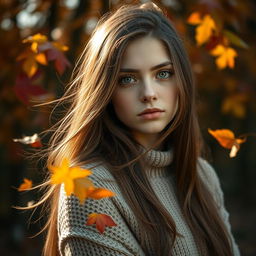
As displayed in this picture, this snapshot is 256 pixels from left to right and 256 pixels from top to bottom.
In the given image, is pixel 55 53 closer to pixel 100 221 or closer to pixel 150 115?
pixel 150 115

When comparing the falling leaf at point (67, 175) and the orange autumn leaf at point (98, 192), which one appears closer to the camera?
the falling leaf at point (67, 175)

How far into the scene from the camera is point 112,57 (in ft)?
6.38

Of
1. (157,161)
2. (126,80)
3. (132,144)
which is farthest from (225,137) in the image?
(126,80)

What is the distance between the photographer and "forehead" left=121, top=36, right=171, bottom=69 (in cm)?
195

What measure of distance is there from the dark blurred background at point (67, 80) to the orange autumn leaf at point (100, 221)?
1.38 ft

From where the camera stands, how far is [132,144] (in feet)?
6.75

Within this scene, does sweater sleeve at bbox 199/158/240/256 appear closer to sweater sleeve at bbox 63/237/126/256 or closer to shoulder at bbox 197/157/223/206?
shoulder at bbox 197/157/223/206

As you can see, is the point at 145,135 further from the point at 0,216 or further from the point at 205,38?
the point at 0,216

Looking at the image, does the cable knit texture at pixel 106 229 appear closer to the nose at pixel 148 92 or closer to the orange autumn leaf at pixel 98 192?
the orange autumn leaf at pixel 98 192

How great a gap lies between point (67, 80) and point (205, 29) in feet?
3.80

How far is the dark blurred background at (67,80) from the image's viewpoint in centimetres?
294

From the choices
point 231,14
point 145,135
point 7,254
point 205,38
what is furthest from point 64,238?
point 7,254

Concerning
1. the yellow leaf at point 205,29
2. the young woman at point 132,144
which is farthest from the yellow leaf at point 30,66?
the yellow leaf at point 205,29

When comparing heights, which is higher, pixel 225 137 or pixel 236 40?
pixel 236 40
